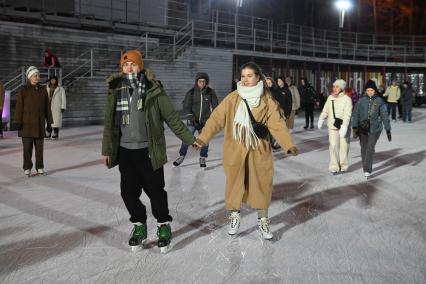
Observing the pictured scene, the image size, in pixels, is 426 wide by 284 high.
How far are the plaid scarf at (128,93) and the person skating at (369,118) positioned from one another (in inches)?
170

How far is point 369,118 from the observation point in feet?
24.1

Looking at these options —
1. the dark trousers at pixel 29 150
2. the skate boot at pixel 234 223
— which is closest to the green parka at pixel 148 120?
the skate boot at pixel 234 223

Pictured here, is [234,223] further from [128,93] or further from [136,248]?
[128,93]

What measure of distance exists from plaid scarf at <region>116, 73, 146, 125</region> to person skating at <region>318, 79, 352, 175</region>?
4.24 meters

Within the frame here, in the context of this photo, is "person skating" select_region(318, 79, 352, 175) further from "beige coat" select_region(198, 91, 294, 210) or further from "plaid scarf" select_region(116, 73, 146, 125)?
"plaid scarf" select_region(116, 73, 146, 125)

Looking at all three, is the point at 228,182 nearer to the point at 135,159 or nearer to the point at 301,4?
the point at 135,159

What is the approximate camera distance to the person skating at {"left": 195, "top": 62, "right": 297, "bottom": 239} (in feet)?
14.1

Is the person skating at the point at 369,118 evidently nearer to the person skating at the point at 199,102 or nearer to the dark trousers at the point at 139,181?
the person skating at the point at 199,102

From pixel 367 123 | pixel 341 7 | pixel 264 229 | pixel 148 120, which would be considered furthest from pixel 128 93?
pixel 341 7

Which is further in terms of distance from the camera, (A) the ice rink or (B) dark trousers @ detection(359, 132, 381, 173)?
(B) dark trousers @ detection(359, 132, 381, 173)

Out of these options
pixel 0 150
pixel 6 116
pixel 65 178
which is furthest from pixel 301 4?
pixel 65 178

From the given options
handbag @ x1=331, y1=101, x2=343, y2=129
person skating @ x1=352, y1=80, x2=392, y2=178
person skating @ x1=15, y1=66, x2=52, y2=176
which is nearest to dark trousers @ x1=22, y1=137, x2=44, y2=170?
person skating @ x1=15, y1=66, x2=52, y2=176

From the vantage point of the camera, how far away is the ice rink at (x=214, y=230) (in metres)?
3.63

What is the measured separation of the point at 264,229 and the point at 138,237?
107 centimetres
